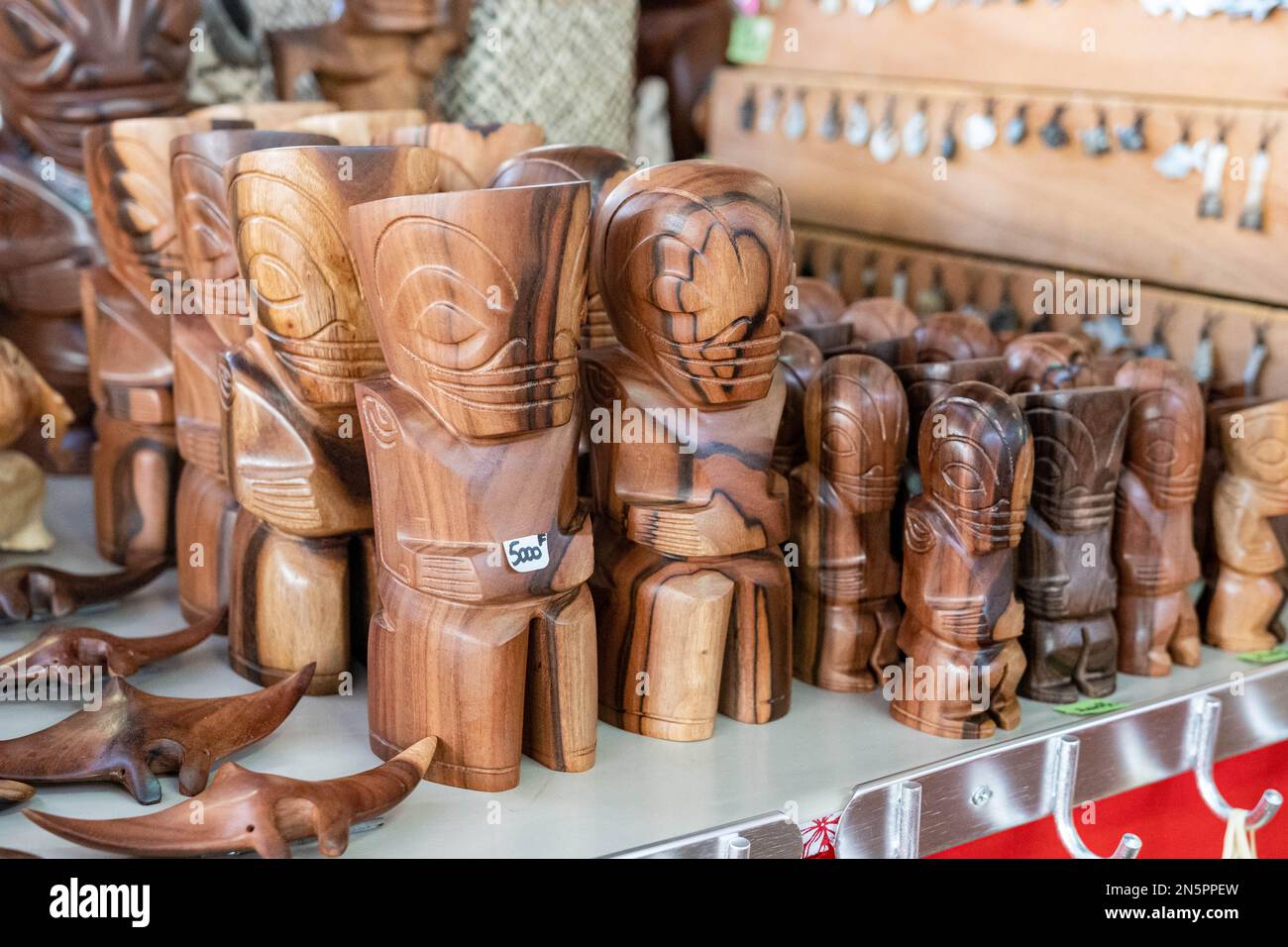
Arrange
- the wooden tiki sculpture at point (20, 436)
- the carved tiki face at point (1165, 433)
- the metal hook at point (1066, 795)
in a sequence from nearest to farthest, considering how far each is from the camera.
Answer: the metal hook at point (1066, 795) → the carved tiki face at point (1165, 433) → the wooden tiki sculpture at point (20, 436)

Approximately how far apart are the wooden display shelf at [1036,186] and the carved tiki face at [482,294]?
1.00m

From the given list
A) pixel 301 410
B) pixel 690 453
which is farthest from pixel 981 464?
pixel 301 410

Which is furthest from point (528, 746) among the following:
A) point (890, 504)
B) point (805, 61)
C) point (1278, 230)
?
point (805, 61)

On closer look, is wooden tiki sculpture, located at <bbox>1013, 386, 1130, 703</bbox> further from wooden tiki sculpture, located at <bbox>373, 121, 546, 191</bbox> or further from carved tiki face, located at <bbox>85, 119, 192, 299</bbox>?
carved tiki face, located at <bbox>85, 119, 192, 299</bbox>

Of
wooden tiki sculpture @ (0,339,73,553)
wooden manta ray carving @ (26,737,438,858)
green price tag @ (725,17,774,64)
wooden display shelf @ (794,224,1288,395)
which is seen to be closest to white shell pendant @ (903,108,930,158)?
wooden display shelf @ (794,224,1288,395)

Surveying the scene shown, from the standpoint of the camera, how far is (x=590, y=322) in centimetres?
130

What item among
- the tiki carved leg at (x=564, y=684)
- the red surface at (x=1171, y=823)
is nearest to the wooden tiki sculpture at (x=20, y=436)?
the tiki carved leg at (x=564, y=684)

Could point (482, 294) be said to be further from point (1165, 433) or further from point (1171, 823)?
point (1171, 823)

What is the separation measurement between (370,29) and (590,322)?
0.87 meters

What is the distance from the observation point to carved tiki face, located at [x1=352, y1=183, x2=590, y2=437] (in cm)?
93

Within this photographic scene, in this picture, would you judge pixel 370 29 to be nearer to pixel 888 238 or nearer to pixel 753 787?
pixel 888 238

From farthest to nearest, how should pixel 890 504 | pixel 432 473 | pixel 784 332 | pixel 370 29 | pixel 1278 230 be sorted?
1. pixel 370 29
2. pixel 1278 230
3. pixel 784 332
4. pixel 890 504
5. pixel 432 473

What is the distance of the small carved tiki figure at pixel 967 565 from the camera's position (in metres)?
1.11

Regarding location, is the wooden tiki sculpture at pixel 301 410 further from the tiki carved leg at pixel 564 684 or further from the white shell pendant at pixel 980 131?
the white shell pendant at pixel 980 131
